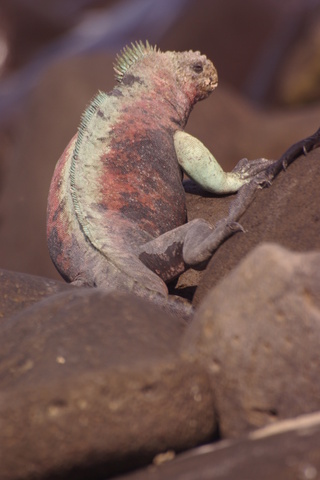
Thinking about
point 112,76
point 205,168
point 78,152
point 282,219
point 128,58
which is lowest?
point 282,219

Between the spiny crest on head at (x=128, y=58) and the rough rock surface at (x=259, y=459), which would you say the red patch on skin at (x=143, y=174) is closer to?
the spiny crest on head at (x=128, y=58)

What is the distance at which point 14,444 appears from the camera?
3035 millimetres

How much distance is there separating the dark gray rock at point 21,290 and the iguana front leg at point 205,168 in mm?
1280

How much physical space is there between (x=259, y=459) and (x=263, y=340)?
521 millimetres

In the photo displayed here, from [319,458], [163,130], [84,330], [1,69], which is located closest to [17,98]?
[1,69]

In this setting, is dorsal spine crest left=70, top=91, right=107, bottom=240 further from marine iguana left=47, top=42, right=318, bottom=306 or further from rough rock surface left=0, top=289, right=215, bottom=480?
rough rock surface left=0, top=289, right=215, bottom=480

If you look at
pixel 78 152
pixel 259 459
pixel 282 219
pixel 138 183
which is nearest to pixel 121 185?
pixel 138 183

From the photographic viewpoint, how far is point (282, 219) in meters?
4.18

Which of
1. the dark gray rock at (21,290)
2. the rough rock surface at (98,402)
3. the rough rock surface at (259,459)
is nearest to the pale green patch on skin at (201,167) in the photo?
the dark gray rock at (21,290)

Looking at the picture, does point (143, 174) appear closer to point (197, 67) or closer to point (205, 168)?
point (205, 168)

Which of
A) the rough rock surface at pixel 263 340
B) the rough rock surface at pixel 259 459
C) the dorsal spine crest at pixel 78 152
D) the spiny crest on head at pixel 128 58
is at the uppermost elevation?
the spiny crest on head at pixel 128 58

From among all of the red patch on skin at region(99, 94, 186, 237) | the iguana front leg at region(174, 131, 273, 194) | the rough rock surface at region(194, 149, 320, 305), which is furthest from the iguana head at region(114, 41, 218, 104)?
the rough rock surface at region(194, 149, 320, 305)

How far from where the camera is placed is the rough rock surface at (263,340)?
3057 mm

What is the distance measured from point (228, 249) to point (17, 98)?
34.2 ft
